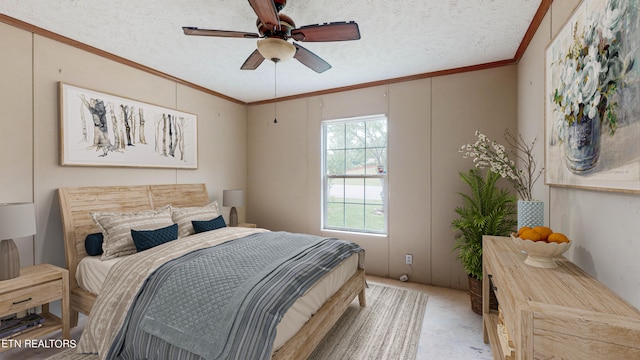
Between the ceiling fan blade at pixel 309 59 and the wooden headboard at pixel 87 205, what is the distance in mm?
2396

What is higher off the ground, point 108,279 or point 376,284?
point 108,279

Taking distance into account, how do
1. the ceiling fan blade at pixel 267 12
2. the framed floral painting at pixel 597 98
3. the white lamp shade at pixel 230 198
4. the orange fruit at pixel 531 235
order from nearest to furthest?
the framed floral painting at pixel 597 98, the orange fruit at pixel 531 235, the ceiling fan blade at pixel 267 12, the white lamp shade at pixel 230 198

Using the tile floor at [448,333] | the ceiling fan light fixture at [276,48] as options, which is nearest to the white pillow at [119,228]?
the tile floor at [448,333]

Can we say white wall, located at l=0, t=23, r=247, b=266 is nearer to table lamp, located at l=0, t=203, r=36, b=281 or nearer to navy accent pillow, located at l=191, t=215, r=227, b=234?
table lamp, located at l=0, t=203, r=36, b=281

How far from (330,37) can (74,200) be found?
2790mm

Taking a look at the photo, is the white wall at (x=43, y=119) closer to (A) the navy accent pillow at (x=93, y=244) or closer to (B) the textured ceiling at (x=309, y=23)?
(B) the textured ceiling at (x=309, y=23)

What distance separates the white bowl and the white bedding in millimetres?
1306

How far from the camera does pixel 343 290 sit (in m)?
2.44

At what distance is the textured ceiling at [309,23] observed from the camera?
212 cm

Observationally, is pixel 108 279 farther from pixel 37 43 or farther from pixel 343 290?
pixel 37 43

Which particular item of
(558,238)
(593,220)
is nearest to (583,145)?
(593,220)

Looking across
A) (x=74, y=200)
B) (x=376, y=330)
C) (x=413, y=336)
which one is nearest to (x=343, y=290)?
(x=376, y=330)

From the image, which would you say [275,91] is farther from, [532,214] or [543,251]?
[543,251]

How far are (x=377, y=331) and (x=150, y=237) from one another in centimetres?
224
